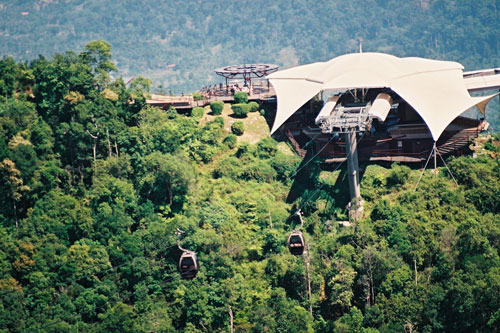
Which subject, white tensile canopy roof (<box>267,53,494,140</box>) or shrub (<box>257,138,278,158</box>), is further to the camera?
shrub (<box>257,138,278,158</box>)

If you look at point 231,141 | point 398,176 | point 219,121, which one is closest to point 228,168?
point 231,141

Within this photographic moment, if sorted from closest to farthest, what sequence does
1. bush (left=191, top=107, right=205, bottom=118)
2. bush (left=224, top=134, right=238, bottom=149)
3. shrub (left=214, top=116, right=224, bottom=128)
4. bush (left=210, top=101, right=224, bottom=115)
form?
1. bush (left=224, top=134, right=238, bottom=149)
2. shrub (left=214, top=116, right=224, bottom=128)
3. bush (left=191, top=107, right=205, bottom=118)
4. bush (left=210, top=101, right=224, bottom=115)

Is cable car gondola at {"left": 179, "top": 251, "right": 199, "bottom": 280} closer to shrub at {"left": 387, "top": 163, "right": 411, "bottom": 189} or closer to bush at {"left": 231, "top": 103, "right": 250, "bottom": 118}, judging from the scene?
shrub at {"left": 387, "top": 163, "right": 411, "bottom": 189}

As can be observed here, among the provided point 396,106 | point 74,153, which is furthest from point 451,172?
point 74,153

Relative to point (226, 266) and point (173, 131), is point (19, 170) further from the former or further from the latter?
point (226, 266)

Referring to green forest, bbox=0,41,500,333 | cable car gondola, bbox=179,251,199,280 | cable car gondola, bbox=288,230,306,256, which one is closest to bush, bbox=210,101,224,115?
green forest, bbox=0,41,500,333

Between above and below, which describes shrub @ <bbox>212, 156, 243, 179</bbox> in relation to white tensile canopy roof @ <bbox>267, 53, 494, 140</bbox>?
below

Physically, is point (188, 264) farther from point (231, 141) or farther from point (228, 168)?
point (231, 141)

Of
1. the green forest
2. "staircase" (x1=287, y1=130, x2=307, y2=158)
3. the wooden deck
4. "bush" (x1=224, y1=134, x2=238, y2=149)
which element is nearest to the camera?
the green forest

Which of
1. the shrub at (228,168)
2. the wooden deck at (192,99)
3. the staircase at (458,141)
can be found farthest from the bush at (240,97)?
the staircase at (458,141)
